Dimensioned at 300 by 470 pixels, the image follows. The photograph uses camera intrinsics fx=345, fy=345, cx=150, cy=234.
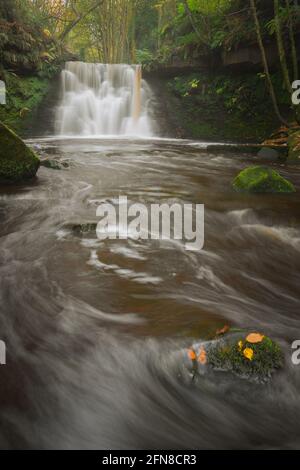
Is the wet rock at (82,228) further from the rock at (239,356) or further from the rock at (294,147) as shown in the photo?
the rock at (294,147)

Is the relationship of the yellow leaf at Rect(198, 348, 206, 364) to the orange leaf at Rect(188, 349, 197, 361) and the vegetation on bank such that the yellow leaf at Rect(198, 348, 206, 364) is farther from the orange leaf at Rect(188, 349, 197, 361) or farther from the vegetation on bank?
the vegetation on bank

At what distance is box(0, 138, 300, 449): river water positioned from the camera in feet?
5.32

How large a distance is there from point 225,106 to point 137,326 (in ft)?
42.0

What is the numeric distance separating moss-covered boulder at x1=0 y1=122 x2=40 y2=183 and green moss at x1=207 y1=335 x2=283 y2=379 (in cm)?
465

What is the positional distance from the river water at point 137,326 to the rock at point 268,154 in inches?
194

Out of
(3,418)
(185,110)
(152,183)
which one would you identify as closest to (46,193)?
(152,183)

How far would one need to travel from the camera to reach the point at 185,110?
14359 mm

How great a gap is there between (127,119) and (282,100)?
6197 mm

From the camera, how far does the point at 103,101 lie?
14891 mm

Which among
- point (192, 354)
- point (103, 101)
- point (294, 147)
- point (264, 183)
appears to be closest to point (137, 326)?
point (192, 354)

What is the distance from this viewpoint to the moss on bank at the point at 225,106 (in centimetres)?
1221

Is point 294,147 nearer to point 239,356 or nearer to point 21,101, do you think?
point 239,356

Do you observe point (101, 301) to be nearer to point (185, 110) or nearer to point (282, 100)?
point (282, 100)
